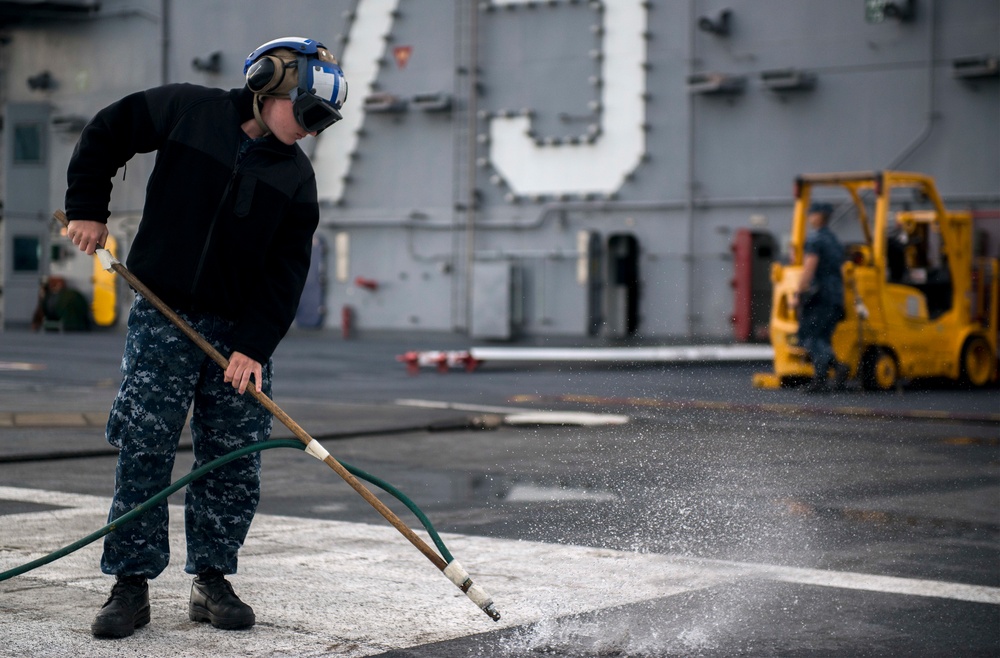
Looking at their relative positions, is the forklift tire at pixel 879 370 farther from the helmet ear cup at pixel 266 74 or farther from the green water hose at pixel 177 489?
the helmet ear cup at pixel 266 74

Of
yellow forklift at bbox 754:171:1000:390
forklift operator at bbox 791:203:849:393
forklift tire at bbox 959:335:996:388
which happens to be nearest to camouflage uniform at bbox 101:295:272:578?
forklift operator at bbox 791:203:849:393

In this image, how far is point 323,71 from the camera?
4.73 m

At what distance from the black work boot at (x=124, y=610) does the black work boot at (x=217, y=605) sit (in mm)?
177

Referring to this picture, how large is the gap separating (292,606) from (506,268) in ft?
74.3

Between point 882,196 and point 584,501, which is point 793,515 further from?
point 882,196

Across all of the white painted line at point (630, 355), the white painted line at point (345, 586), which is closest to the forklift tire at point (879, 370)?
the white painted line at point (630, 355)

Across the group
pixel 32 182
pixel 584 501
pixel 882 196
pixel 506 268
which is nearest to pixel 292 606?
pixel 584 501

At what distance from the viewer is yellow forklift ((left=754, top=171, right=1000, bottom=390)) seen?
54.6 feet

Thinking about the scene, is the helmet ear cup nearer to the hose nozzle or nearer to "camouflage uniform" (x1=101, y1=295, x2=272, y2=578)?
"camouflage uniform" (x1=101, y1=295, x2=272, y2=578)

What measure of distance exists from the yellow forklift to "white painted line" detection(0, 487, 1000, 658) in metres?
10.7

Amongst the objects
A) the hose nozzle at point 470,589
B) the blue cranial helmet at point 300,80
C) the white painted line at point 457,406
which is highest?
the blue cranial helmet at point 300,80

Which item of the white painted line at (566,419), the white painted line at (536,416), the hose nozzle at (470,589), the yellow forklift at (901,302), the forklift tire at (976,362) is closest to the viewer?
the hose nozzle at (470,589)

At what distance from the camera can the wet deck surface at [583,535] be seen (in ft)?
15.5

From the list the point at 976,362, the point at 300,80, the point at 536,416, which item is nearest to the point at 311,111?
the point at 300,80
